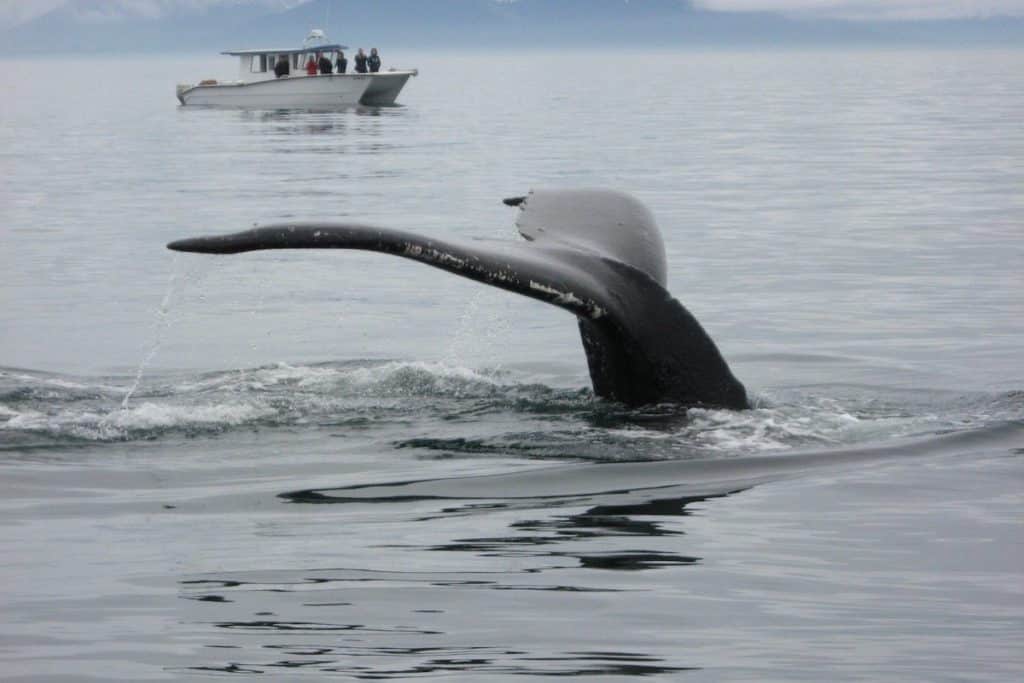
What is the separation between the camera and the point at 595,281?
21.9ft

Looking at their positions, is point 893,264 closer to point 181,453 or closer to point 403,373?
point 403,373

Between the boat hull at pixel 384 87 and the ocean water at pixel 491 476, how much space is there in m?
37.7

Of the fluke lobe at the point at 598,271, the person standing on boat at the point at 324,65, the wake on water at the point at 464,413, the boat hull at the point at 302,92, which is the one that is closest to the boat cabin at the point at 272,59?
the person standing on boat at the point at 324,65

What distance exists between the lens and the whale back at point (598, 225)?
7020 millimetres

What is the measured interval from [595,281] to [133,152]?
101ft

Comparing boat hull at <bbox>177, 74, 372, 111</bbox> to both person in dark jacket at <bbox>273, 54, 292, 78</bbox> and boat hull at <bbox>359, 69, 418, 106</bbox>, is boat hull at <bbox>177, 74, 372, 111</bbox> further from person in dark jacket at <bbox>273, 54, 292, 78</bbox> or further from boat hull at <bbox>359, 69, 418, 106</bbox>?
person in dark jacket at <bbox>273, 54, 292, 78</bbox>

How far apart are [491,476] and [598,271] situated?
0.92 m

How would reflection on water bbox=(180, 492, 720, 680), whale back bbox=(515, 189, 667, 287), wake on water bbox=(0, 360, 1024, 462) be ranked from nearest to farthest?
reflection on water bbox=(180, 492, 720, 680)
whale back bbox=(515, 189, 667, 287)
wake on water bbox=(0, 360, 1024, 462)

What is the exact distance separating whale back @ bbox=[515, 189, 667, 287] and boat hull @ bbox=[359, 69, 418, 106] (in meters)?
47.5

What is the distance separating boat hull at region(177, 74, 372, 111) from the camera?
5397 centimetres

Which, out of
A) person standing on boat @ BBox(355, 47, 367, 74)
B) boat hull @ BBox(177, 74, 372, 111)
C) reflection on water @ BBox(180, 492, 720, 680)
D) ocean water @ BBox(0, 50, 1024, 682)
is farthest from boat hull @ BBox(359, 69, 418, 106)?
reflection on water @ BBox(180, 492, 720, 680)

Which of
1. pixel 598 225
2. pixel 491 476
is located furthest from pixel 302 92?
pixel 491 476

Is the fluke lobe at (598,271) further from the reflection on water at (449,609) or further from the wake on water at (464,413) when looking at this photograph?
the reflection on water at (449,609)

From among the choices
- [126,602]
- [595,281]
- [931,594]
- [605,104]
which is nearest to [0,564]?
[126,602]
